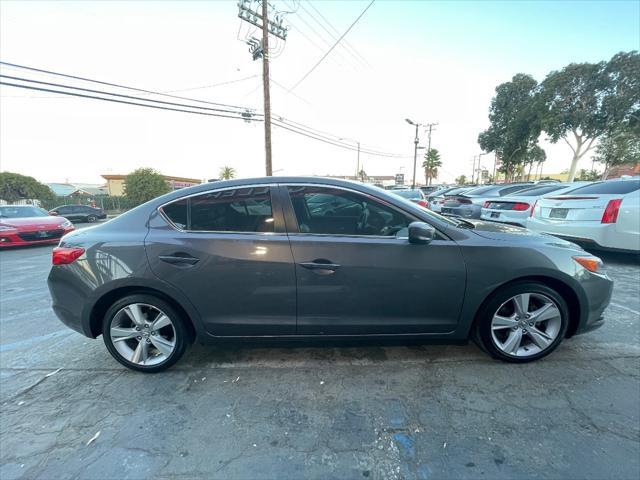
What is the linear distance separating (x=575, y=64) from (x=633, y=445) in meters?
35.2

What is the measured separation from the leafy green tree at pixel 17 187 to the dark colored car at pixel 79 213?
15.2 metres

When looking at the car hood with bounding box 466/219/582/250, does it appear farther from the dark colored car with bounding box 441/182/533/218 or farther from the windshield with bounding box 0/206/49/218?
the windshield with bounding box 0/206/49/218

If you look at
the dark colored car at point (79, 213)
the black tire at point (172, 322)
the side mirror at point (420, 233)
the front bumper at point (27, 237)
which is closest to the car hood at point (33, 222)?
the front bumper at point (27, 237)

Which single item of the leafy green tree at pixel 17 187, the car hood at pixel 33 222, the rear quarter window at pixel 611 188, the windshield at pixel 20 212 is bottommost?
the car hood at pixel 33 222

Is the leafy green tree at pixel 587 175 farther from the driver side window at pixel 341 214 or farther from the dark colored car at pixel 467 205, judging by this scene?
the driver side window at pixel 341 214

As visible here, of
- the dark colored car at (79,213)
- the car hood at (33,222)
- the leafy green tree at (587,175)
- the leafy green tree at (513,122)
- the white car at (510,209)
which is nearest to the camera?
the white car at (510,209)

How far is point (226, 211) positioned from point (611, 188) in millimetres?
5973

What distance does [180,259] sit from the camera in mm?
2211

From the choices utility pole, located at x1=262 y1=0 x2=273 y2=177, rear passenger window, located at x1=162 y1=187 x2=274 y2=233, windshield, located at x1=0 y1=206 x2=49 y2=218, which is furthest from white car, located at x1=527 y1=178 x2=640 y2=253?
windshield, located at x1=0 y1=206 x2=49 y2=218

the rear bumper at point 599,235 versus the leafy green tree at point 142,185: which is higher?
the leafy green tree at point 142,185

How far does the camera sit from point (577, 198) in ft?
16.0

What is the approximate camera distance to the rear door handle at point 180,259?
221cm

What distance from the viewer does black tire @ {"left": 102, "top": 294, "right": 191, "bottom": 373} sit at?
7.53 feet

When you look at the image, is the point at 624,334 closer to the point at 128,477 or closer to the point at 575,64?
the point at 128,477
